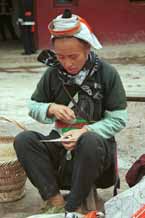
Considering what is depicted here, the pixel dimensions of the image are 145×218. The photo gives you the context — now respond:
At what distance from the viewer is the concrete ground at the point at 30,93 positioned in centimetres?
377

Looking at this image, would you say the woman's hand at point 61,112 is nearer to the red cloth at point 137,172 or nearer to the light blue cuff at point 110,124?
the light blue cuff at point 110,124

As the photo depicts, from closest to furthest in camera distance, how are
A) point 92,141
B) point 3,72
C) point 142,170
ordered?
point 92,141 → point 142,170 → point 3,72

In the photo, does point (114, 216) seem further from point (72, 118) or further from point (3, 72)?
point (3, 72)

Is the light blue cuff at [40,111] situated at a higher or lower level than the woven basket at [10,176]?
higher

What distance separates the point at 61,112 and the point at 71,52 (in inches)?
12.6

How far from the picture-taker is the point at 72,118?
10.5 ft

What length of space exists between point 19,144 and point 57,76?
1.44 feet

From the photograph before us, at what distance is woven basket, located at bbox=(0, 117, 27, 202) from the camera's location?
3.51 m

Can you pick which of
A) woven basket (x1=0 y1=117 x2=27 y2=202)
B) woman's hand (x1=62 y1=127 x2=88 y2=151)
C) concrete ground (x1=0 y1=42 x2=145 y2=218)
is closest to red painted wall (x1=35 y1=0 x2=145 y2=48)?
concrete ground (x1=0 y1=42 x2=145 y2=218)

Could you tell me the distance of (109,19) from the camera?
420 inches

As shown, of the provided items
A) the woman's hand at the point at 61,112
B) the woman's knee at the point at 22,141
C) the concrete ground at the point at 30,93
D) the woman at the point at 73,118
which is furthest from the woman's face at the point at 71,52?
the concrete ground at the point at 30,93

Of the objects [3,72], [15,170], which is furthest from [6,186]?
[3,72]

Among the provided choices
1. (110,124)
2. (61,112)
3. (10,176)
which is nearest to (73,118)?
(61,112)

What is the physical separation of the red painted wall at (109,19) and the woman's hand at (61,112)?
287 inches
